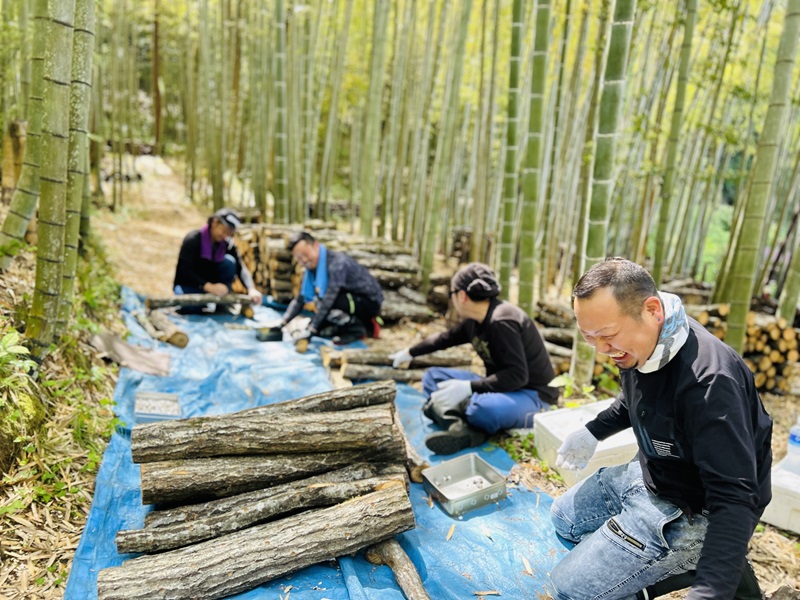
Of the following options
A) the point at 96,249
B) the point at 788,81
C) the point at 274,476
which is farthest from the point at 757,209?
the point at 96,249

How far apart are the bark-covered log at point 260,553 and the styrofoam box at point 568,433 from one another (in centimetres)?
99

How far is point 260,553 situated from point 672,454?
1.45 m

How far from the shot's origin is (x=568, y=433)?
2.71 m

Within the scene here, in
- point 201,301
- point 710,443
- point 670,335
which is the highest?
point 670,335

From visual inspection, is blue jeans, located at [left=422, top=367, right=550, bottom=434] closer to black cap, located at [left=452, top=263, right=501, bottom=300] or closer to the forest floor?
the forest floor

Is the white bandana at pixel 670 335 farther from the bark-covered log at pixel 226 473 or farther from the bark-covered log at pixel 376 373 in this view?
the bark-covered log at pixel 376 373

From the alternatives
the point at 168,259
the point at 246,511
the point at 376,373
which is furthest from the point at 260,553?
the point at 168,259

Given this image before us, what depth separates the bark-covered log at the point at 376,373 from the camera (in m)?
3.84

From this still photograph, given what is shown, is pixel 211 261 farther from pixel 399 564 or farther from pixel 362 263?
pixel 399 564

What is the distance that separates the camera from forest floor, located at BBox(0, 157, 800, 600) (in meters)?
2.06

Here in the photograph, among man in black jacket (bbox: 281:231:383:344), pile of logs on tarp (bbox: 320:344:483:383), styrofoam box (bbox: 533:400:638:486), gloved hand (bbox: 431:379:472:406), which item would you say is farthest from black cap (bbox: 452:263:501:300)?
man in black jacket (bbox: 281:231:383:344)

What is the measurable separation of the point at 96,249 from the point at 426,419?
397 centimetres

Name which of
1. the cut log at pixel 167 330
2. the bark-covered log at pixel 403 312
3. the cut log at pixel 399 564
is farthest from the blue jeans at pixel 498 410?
the bark-covered log at pixel 403 312

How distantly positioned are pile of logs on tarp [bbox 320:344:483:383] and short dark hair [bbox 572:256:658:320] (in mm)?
2442
